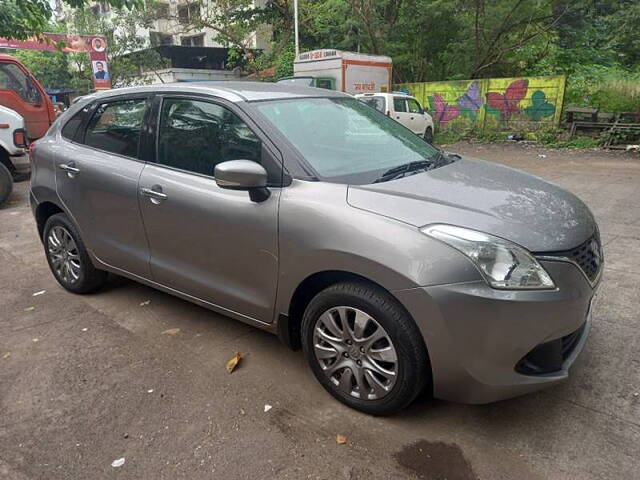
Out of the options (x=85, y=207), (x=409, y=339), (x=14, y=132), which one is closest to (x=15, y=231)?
(x=14, y=132)

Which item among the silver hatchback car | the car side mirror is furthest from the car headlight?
the car side mirror

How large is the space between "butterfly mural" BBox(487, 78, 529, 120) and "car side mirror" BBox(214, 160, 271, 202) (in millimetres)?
15792

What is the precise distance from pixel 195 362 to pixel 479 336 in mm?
1854

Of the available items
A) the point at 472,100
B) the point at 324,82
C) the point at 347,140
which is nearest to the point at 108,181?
the point at 347,140

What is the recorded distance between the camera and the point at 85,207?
3.79 meters

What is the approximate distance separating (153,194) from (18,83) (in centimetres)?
933

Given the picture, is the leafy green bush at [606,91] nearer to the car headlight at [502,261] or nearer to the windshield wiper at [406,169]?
the windshield wiper at [406,169]

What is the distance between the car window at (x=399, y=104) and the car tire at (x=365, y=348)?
12.9 metres

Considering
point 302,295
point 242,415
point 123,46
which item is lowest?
point 242,415

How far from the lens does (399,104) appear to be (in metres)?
14.8

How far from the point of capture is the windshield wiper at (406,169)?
9.21 feet

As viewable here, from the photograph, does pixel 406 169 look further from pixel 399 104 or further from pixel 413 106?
pixel 413 106

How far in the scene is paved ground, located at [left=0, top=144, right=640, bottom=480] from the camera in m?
2.30

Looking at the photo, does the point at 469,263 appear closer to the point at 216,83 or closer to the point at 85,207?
the point at 216,83
